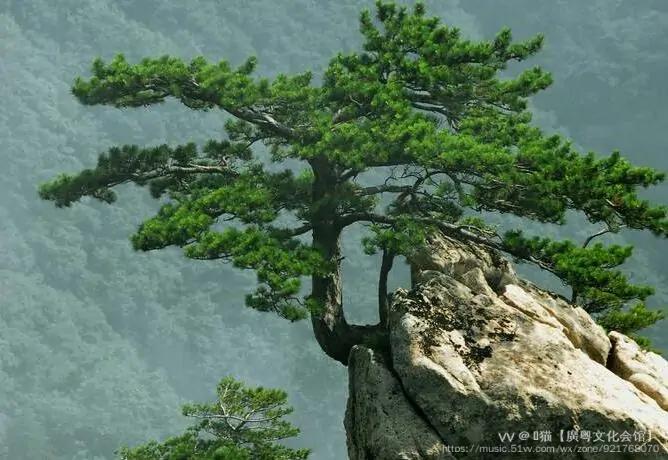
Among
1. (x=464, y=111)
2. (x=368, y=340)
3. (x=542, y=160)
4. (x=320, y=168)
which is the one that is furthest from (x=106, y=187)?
(x=542, y=160)

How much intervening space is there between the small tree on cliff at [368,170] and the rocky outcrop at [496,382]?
1.65 feet

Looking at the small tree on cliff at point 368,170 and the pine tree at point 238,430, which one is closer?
the small tree on cliff at point 368,170

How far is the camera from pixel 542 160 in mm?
7309

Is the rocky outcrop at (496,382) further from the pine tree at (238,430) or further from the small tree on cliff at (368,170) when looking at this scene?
the pine tree at (238,430)

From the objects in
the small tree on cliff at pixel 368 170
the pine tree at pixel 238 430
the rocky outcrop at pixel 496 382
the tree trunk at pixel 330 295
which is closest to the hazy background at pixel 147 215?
the pine tree at pixel 238 430

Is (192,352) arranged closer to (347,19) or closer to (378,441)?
(347,19)

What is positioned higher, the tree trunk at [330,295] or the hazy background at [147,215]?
the hazy background at [147,215]

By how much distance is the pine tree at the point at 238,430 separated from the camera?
9.55m

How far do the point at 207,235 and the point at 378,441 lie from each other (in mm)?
2553

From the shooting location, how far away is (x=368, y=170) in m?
8.00

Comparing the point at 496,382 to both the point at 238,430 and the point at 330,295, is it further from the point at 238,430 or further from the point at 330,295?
the point at 238,430

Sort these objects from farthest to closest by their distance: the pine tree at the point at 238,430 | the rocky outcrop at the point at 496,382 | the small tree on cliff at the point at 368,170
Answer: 1. the pine tree at the point at 238,430
2. the small tree on cliff at the point at 368,170
3. the rocky outcrop at the point at 496,382

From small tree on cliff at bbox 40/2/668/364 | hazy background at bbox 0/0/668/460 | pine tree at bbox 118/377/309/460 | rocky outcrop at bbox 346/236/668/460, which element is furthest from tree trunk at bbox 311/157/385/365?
hazy background at bbox 0/0/668/460

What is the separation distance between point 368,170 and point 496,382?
2.80 m
